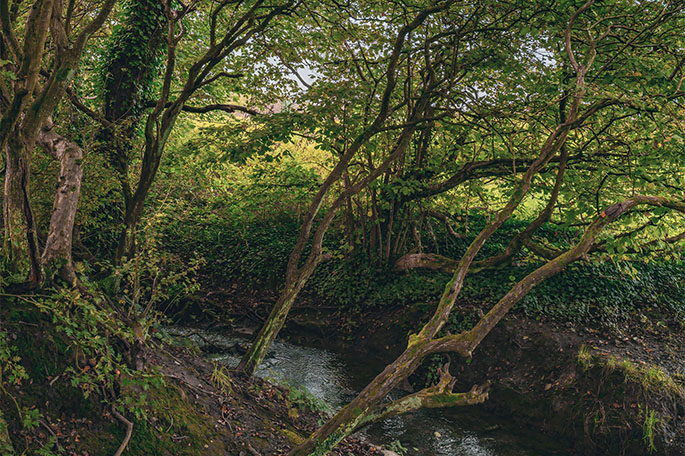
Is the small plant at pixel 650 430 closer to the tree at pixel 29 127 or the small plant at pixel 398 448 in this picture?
the small plant at pixel 398 448

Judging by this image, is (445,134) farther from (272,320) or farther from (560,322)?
(272,320)

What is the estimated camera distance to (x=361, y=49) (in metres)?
9.25

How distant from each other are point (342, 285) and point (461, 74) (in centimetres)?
609

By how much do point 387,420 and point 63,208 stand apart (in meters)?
6.29

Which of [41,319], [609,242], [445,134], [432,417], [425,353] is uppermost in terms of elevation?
[445,134]

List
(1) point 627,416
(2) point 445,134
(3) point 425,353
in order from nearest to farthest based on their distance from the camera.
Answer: (3) point 425,353, (1) point 627,416, (2) point 445,134

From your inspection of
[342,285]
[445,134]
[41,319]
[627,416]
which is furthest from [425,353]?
[342,285]

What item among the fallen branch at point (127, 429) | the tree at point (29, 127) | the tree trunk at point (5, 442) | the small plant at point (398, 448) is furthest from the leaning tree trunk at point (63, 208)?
the small plant at point (398, 448)

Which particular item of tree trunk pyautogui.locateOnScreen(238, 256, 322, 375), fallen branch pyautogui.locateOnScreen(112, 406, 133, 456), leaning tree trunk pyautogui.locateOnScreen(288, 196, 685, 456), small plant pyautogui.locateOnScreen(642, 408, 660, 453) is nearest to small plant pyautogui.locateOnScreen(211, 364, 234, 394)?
tree trunk pyautogui.locateOnScreen(238, 256, 322, 375)

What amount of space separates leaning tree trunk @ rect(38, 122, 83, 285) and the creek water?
4581 mm

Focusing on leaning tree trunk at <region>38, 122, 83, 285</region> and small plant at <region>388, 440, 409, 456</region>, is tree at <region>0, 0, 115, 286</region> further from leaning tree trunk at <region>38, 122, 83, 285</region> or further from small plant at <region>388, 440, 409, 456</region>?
small plant at <region>388, 440, 409, 456</region>

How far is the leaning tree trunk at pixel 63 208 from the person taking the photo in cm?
472

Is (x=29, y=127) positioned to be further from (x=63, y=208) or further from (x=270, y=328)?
(x=270, y=328)

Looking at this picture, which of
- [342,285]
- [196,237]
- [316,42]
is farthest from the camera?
[196,237]
